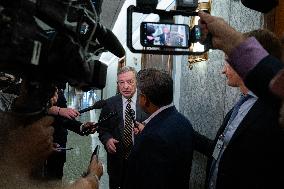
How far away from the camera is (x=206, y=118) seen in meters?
2.83

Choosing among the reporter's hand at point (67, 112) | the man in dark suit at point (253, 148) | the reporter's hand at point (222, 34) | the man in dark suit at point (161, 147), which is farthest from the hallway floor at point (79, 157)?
the reporter's hand at point (222, 34)

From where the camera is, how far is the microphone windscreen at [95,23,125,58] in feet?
3.60

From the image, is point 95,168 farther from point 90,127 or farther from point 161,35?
point 90,127

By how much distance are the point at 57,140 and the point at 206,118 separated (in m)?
1.36

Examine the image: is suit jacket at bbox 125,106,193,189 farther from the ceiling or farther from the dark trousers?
the ceiling

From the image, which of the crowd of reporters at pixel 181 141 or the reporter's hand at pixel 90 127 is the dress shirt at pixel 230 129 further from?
the reporter's hand at pixel 90 127

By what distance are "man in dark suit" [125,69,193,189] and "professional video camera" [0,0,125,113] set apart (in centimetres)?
87

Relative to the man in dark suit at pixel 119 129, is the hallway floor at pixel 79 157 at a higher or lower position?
lower

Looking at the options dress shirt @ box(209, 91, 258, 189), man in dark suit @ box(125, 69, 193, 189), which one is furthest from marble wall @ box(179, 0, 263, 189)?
dress shirt @ box(209, 91, 258, 189)

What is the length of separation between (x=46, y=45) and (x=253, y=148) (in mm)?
918

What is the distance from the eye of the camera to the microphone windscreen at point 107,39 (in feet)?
3.60

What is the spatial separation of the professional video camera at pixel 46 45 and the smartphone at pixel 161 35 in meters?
0.13

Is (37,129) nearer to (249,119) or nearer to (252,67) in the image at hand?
(252,67)

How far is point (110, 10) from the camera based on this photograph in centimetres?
724
